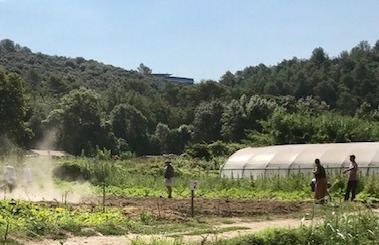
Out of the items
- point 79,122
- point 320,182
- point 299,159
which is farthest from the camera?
point 79,122

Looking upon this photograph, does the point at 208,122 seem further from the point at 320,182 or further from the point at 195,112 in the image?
the point at 320,182

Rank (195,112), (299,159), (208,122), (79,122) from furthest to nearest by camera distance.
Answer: (195,112) < (208,122) < (79,122) < (299,159)

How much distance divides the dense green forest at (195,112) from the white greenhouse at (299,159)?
1175 centimetres

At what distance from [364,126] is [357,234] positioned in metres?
38.0

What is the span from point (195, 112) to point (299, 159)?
67.0 m

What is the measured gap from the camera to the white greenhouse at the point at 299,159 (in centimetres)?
3164

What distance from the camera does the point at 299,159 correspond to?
34.4 m

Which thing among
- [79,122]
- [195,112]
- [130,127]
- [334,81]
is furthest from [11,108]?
[334,81]

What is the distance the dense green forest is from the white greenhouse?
11.8 meters

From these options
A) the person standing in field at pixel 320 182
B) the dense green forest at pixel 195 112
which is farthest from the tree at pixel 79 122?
the person standing in field at pixel 320 182

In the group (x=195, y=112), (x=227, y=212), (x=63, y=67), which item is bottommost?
(x=227, y=212)

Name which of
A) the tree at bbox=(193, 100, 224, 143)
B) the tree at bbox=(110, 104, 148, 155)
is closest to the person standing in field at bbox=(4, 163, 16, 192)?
the tree at bbox=(193, 100, 224, 143)

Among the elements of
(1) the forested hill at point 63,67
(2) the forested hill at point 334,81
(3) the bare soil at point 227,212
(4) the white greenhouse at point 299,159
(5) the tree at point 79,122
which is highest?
(1) the forested hill at point 63,67

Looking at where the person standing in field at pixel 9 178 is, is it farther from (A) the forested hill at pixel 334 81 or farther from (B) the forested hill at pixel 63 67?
(B) the forested hill at pixel 63 67
